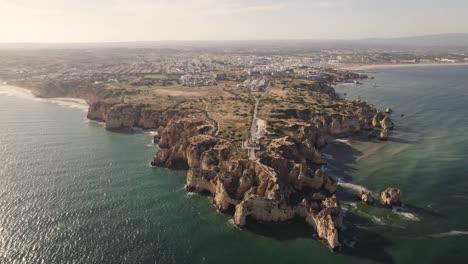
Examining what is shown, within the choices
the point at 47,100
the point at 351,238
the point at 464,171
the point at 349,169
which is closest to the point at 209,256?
the point at 351,238

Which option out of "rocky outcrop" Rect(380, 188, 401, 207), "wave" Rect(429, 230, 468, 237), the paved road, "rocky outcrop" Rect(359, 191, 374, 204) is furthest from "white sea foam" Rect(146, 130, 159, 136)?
"wave" Rect(429, 230, 468, 237)

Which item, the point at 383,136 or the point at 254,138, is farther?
the point at 383,136

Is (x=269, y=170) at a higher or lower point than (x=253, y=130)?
lower

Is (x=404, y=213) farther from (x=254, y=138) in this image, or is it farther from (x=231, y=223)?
(x=254, y=138)

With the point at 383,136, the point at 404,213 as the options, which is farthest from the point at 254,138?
the point at 383,136

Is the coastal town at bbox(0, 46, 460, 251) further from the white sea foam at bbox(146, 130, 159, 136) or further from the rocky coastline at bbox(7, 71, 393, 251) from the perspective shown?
the white sea foam at bbox(146, 130, 159, 136)

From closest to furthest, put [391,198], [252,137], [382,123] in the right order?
[391,198] → [252,137] → [382,123]
